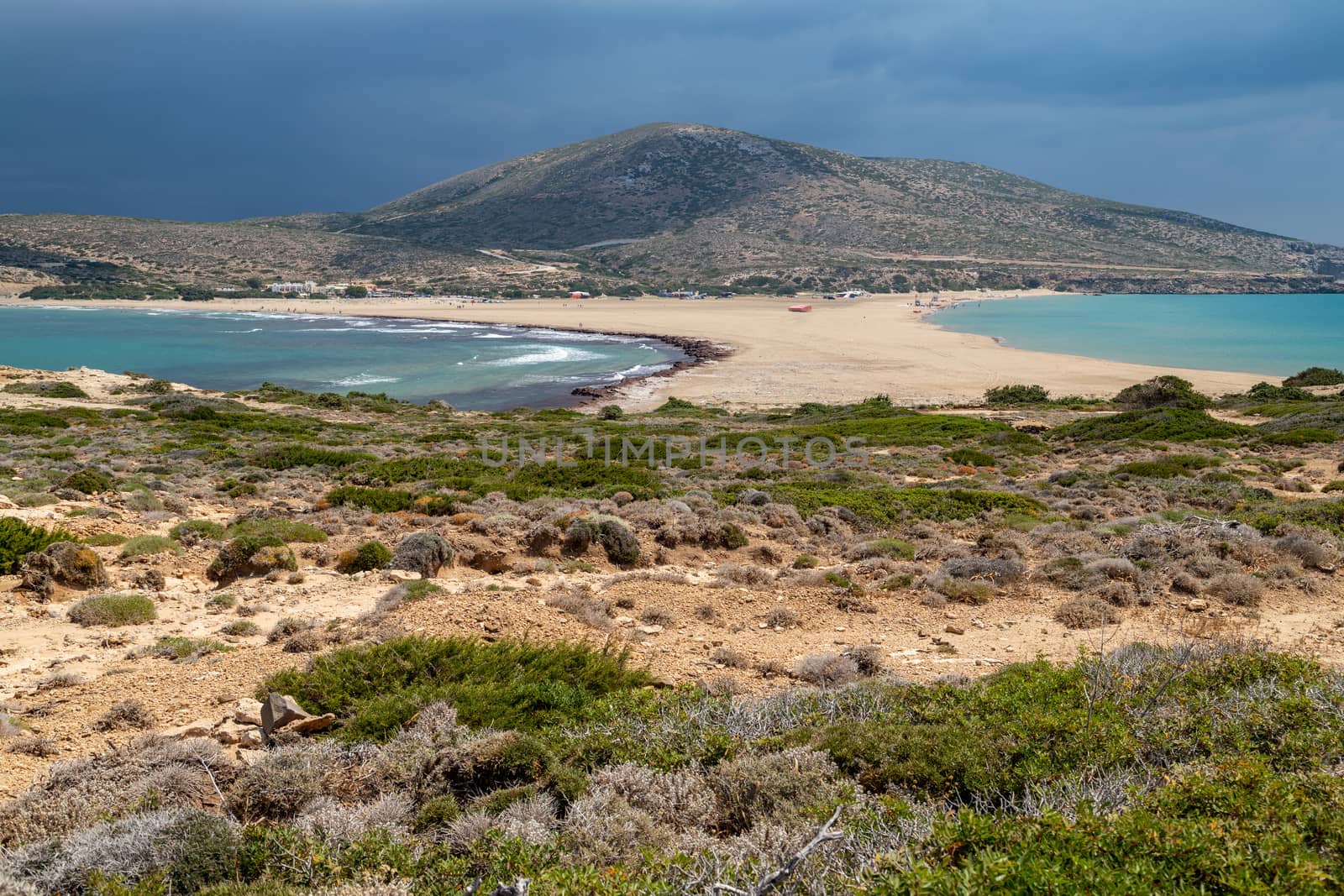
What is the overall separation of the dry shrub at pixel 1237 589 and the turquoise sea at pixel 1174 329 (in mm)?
48087

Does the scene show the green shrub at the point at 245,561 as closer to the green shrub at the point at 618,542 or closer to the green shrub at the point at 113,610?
the green shrub at the point at 113,610

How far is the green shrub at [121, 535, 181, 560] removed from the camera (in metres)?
8.66

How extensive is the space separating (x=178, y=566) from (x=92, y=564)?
918 millimetres

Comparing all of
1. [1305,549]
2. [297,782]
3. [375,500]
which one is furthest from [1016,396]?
[297,782]

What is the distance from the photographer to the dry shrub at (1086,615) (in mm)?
7398

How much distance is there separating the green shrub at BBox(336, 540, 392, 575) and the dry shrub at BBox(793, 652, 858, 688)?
5.51 metres

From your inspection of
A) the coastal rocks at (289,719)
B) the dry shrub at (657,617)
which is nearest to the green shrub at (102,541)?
the coastal rocks at (289,719)

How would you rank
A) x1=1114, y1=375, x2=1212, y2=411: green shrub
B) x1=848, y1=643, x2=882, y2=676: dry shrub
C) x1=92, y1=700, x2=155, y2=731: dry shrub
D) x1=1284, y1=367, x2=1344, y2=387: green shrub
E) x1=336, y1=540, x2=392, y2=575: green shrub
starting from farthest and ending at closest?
x1=1284, y1=367, x2=1344, y2=387: green shrub
x1=1114, y1=375, x2=1212, y2=411: green shrub
x1=336, y1=540, x2=392, y2=575: green shrub
x1=848, y1=643, x2=882, y2=676: dry shrub
x1=92, y1=700, x2=155, y2=731: dry shrub

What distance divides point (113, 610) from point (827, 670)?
23.0ft

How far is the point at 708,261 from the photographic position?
456ft

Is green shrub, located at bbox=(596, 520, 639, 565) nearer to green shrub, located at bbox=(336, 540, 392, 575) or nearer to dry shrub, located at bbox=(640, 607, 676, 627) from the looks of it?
dry shrub, located at bbox=(640, 607, 676, 627)

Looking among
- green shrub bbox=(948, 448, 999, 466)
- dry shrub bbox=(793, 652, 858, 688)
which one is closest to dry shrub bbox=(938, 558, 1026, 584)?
dry shrub bbox=(793, 652, 858, 688)

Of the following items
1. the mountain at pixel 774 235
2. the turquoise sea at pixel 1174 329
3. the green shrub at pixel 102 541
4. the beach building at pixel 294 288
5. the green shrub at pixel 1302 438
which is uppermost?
the mountain at pixel 774 235

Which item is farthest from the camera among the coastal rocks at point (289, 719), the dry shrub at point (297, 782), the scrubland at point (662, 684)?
the coastal rocks at point (289, 719)
